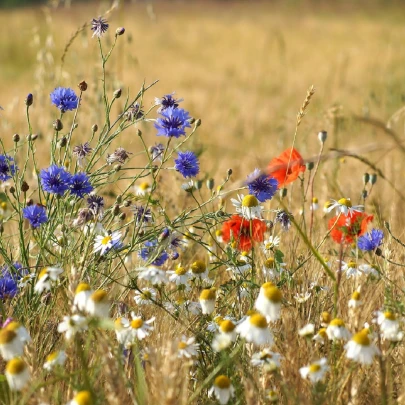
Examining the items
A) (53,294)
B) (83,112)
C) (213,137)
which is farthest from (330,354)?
(213,137)

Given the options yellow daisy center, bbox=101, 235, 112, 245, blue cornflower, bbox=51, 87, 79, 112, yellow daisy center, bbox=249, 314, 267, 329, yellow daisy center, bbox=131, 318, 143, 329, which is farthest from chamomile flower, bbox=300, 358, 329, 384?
blue cornflower, bbox=51, 87, 79, 112

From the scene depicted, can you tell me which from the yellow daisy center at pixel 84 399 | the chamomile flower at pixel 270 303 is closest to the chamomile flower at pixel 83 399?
the yellow daisy center at pixel 84 399

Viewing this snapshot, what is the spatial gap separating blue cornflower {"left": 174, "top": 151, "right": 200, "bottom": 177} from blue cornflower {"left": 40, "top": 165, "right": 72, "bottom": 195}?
278 mm

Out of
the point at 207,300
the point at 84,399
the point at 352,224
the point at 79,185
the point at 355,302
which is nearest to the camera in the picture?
the point at 84,399

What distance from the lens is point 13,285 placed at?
1.42 metres

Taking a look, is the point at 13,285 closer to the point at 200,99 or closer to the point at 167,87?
the point at 200,99

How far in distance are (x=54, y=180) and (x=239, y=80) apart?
6957 mm

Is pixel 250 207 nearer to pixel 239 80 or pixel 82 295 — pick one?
pixel 82 295

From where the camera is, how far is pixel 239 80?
8172 millimetres

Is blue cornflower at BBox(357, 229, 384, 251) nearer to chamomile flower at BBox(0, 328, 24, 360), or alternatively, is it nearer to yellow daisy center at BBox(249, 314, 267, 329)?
yellow daisy center at BBox(249, 314, 267, 329)

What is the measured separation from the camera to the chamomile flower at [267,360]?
3.80 feet

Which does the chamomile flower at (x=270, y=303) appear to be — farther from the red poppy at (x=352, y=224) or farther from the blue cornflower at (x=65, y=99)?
the blue cornflower at (x=65, y=99)

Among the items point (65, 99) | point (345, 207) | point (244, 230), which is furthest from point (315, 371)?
point (65, 99)

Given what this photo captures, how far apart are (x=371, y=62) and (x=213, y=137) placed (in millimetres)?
3767
